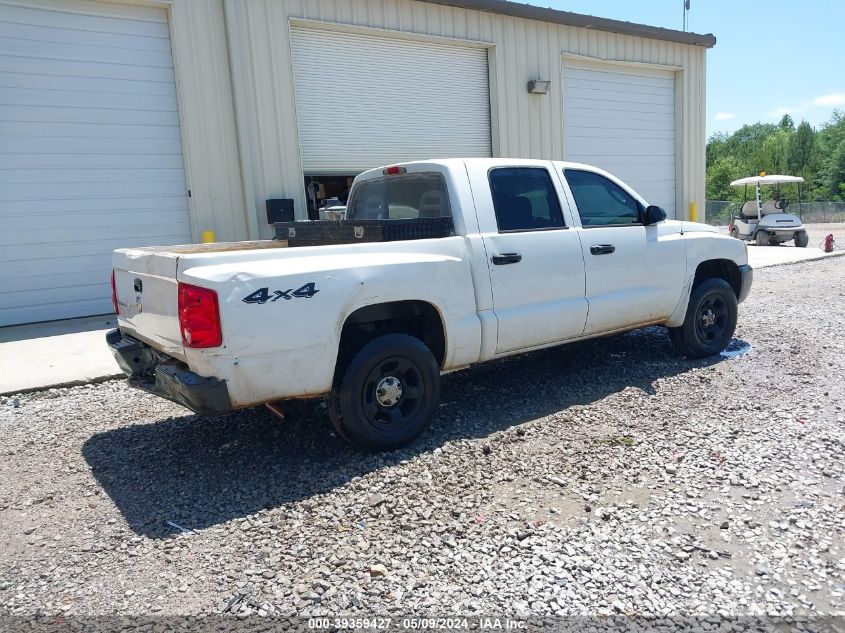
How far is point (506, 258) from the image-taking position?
4.85 meters

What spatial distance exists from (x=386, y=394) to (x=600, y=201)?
2.73 metres

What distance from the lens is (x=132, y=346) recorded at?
4512mm

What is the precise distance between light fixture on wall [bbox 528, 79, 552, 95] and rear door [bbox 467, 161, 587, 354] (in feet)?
26.4

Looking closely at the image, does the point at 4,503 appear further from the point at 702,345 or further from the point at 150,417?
the point at 702,345

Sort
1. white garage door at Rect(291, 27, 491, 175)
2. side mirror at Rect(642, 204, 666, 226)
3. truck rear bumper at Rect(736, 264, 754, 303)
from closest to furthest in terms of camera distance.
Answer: side mirror at Rect(642, 204, 666, 226) → truck rear bumper at Rect(736, 264, 754, 303) → white garage door at Rect(291, 27, 491, 175)

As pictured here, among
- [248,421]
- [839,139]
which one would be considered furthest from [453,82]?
[839,139]

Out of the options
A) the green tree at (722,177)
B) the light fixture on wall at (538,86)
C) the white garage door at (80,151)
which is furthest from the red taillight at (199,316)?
the green tree at (722,177)

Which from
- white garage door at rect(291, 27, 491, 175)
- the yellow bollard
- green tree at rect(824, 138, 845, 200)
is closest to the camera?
white garage door at rect(291, 27, 491, 175)

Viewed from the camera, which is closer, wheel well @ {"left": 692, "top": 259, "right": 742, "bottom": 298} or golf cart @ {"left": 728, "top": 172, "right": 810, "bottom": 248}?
wheel well @ {"left": 692, "top": 259, "right": 742, "bottom": 298}

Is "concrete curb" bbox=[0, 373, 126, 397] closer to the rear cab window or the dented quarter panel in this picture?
the rear cab window

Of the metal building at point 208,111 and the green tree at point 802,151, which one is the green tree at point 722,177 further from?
the metal building at point 208,111

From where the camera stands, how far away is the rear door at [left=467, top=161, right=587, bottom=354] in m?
4.87

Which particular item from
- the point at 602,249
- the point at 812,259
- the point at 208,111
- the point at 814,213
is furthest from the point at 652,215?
the point at 814,213

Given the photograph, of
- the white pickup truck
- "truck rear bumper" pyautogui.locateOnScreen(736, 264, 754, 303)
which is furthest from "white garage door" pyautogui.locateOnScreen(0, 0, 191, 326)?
"truck rear bumper" pyautogui.locateOnScreen(736, 264, 754, 303)
